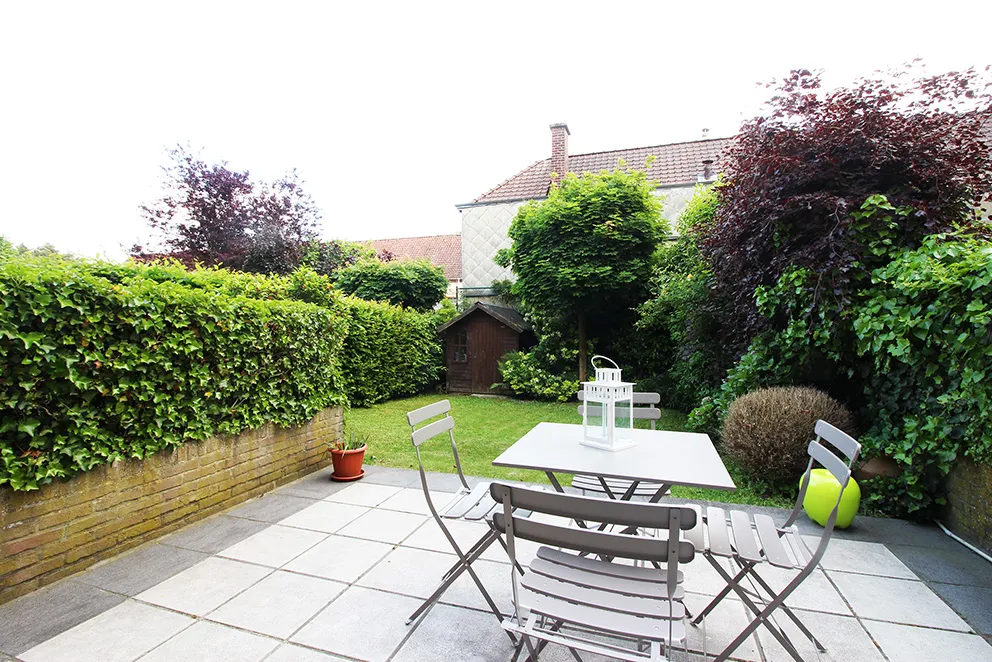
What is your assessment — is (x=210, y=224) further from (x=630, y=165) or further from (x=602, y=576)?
(x=602, y=576)

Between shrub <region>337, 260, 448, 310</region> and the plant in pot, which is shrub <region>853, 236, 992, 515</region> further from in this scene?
shrub <region>337, 260, 448, 310</region>

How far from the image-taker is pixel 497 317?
40.9 feet

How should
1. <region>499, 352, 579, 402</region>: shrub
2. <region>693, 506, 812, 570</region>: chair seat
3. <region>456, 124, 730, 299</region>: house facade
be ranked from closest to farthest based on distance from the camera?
1. <region>693, 506, 812, 570</region>: chair seat
2. <region>499, 352, 579, 402</region>: shrub
3. <region>456, 124, 730, 299</region>: house facade

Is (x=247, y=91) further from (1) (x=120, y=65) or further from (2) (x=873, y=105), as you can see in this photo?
(2) (x=873, y=105)

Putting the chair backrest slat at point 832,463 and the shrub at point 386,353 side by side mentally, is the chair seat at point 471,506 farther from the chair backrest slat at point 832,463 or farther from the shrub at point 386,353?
the shrub at point 386,353

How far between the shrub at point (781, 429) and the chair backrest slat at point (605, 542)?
3669 millimetres

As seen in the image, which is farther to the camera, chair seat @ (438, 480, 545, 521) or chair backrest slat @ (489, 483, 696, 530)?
chair seat @ (438, 480, 545, 521)

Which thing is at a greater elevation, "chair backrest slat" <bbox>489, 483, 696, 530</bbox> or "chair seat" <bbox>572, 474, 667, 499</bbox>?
"chair backrest slat" <bbox>489, 483, 696, 530</bbox>

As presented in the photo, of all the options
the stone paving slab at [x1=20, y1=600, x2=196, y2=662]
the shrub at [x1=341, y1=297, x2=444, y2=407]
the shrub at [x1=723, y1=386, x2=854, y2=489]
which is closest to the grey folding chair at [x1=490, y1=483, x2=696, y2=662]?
the stone paving slab at [x1=20, y1=600, x2=196, y2=662]

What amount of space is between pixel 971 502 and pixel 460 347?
10.8m

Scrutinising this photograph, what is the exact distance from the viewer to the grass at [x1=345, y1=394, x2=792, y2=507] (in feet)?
16.2

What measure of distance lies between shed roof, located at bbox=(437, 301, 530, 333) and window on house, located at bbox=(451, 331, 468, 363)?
401mm

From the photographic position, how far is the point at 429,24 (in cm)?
537

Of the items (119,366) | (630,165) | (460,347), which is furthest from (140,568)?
(630,165)
